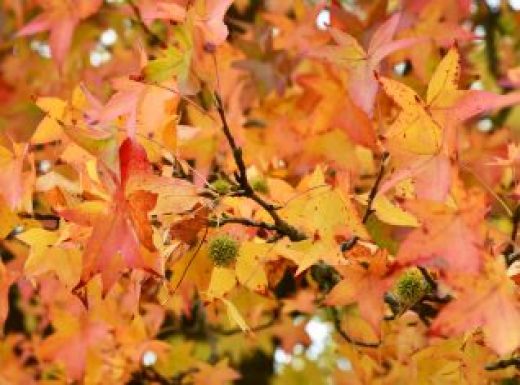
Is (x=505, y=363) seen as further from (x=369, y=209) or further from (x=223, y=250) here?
(x=223, y=250)

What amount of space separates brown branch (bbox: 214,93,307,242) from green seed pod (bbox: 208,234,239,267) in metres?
0.10

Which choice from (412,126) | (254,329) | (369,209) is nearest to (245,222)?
(369,209)

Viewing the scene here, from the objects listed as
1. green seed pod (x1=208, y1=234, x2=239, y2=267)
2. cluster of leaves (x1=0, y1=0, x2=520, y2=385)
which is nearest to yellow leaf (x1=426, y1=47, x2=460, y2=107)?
cluster of leaves (x1=0, y1=0, x2=520, y2=385)

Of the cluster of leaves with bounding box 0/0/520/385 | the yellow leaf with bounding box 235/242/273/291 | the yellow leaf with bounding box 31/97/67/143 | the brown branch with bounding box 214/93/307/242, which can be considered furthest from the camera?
the yellow leaf with bounding box 31/97/67/143

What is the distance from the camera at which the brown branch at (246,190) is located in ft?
3.79

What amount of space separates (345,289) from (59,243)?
413 mm

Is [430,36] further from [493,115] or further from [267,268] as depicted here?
[493,115]

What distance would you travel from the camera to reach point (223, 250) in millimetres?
1315

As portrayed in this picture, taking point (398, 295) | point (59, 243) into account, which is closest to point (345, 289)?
point (398, 295)

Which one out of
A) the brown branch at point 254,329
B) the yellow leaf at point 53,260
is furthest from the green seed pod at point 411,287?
the brown branch at point 254,329

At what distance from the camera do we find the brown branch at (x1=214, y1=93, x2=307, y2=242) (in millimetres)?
1154

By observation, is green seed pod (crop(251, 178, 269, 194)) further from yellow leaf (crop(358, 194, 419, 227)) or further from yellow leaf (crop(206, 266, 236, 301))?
yellow leaf (crop(358, 194, 419, 227))

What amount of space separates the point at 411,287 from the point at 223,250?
0.95 ft

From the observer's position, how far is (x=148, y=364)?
2164 millimetres
